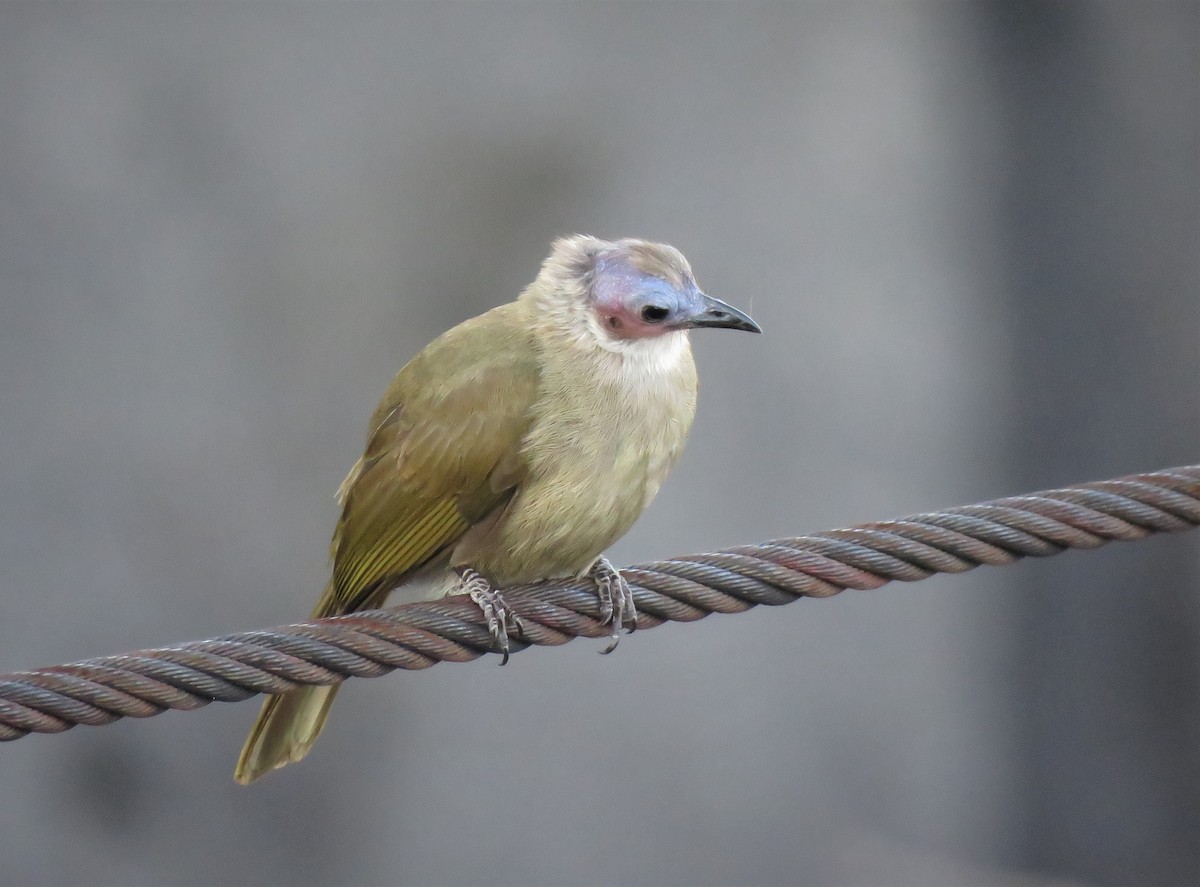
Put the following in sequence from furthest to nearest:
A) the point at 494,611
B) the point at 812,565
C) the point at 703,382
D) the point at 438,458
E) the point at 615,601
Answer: the point at 703,382 < the point at 438,458 < the point at 615,601 < the point at 494,611 < the point at 812,565

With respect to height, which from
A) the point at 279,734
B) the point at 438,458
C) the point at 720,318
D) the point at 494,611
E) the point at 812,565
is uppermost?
the point at 720,318

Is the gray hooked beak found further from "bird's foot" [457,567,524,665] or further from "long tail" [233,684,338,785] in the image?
"long tail" [233,684,338,785]

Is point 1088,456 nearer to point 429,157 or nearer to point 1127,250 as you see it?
point 1127,250

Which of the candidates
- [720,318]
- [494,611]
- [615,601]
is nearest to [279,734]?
[494,611]

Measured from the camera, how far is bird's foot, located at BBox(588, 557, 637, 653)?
2.77 metres

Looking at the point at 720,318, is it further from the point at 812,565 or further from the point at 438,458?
the point at 812,565

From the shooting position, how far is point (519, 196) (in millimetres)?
6203

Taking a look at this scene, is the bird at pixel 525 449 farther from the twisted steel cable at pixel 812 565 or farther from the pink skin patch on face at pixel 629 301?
the twisted steel cable at pixel 812 565

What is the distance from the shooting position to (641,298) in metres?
3.13

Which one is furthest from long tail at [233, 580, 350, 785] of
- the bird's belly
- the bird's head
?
the bird's head

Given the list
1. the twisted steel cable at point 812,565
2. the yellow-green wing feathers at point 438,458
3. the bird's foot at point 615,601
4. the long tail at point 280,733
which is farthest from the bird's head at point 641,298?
the long tail at point 280,733

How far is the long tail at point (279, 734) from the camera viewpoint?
304 centimetres

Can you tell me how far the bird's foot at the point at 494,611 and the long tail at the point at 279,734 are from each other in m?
0.45

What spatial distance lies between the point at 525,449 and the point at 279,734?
859 mm
